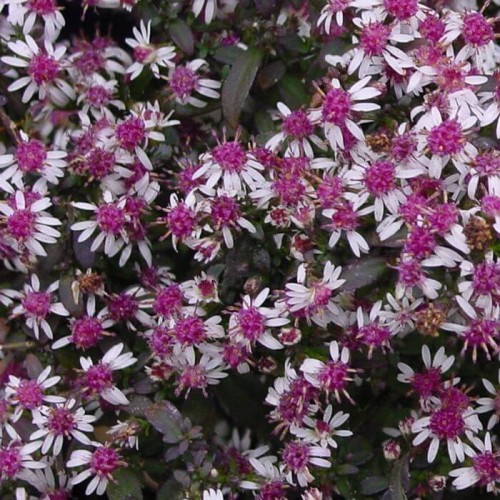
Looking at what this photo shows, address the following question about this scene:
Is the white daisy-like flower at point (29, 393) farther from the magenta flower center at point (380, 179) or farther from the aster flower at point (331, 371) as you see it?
the magenta flower center at point (380, 179)

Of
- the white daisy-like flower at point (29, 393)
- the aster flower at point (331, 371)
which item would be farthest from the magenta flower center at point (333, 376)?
the white daisy-like flower at point (29, 393)

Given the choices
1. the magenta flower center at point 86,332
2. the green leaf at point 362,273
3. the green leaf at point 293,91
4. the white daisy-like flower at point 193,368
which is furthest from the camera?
the green leaf at point 293,91

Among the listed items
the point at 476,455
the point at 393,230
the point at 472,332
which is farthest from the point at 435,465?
the point at 393,230

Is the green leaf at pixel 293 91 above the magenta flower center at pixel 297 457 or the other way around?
above

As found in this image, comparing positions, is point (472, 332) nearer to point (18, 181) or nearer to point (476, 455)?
point (476, 455)

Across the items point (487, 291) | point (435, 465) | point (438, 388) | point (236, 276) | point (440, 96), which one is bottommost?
A: point (435, 465)

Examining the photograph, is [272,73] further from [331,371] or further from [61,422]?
[61,422]

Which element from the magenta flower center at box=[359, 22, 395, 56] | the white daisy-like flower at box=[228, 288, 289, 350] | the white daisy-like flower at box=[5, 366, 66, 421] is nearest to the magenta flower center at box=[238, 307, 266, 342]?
the white daisy-like flower at box=[228, 288, 289, 350]

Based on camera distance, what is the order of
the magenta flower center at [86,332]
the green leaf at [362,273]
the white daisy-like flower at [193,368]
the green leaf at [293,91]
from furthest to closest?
the green leaf at [293,91]
the magenta flower center at [86,332]
the white daisy-like flower at [193,368]
the green leaf at [362,273]
